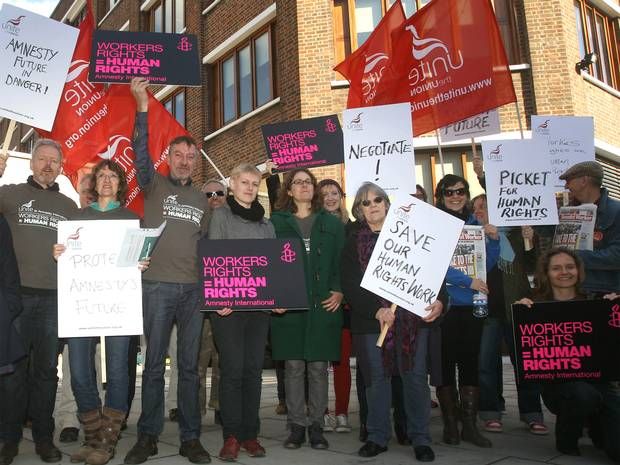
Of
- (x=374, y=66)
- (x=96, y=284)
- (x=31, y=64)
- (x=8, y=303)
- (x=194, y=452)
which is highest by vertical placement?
(x=374, y=66)

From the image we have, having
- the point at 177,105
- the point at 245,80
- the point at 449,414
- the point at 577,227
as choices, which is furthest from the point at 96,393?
the point at 177,105

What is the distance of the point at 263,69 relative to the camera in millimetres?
12500

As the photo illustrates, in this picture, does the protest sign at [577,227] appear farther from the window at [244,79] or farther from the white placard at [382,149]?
the window at [244,79]

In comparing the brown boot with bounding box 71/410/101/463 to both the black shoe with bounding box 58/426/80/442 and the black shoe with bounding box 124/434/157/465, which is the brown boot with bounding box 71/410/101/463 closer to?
the black shoe with bounding box 124/434/157/465

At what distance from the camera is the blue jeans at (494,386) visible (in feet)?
14.5

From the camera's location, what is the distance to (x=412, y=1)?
36.9 feet

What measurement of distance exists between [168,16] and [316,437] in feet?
47.9

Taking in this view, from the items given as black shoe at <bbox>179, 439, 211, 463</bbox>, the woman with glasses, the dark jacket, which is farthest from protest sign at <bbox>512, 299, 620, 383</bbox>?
the dark jacket

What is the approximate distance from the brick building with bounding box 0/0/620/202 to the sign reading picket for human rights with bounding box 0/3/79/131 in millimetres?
6485

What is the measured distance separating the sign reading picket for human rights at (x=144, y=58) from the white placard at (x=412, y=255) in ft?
7.65

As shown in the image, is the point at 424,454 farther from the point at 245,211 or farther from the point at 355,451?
the point at 245,211

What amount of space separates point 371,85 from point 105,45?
9.90 feet

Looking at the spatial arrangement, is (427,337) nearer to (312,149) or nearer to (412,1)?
(312,149)

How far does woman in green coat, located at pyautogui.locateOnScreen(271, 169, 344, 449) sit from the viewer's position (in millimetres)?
3918
